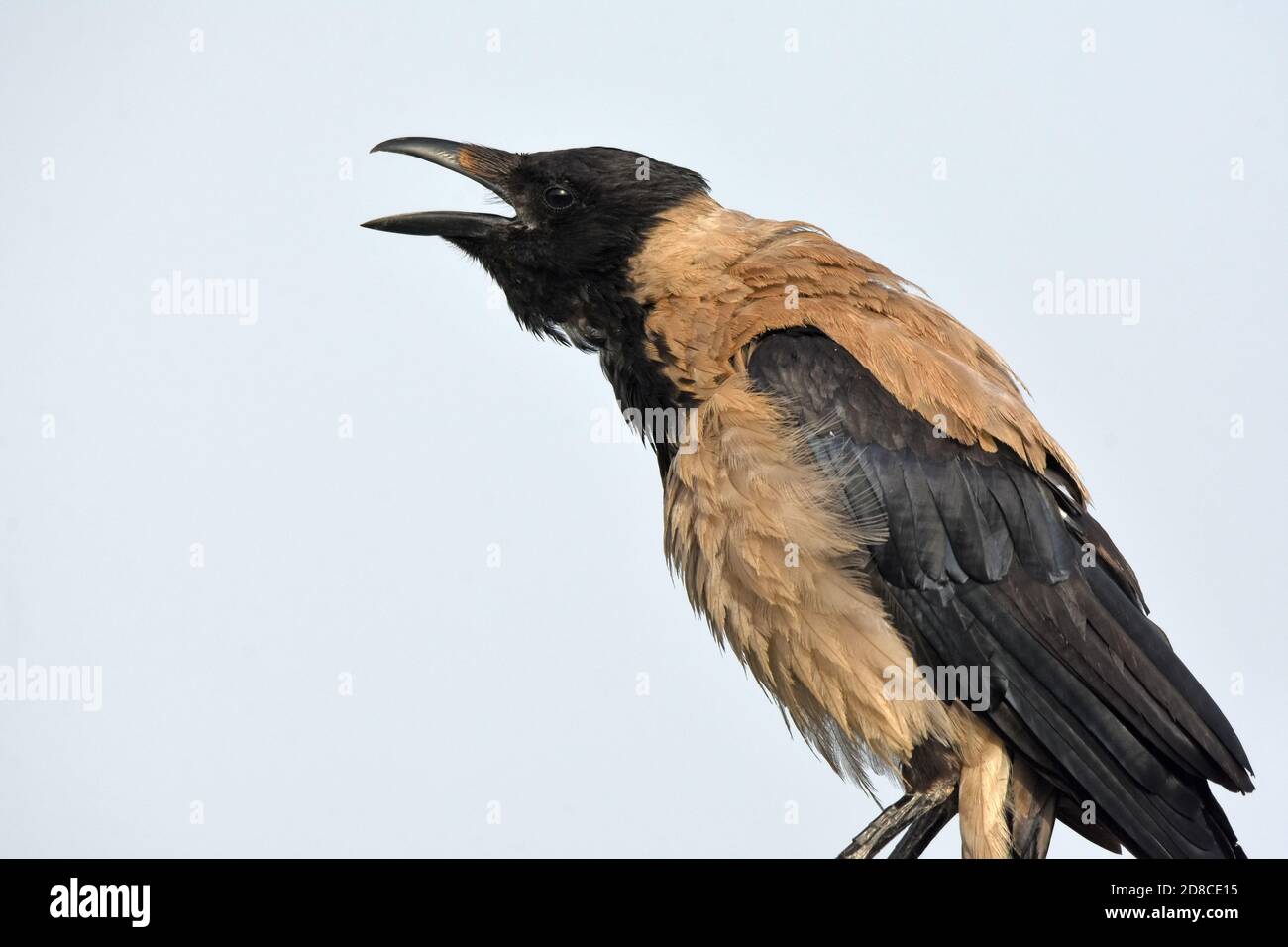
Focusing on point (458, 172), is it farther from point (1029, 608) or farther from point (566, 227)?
point (1029, 608)

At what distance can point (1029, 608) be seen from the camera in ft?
19.5

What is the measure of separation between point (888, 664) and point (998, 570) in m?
0.59

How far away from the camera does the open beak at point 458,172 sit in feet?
22.8

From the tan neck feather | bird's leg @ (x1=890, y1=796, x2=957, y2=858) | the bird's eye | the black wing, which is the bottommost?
bird's leg @ (x1=890, y1=796, x2=957, y2=858)

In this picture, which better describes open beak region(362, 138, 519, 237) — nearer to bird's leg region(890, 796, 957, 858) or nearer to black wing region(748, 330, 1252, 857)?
black wing region(748, 330, 1252, 857)

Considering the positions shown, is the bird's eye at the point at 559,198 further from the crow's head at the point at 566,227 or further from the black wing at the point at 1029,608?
the black wing at the point at 1029,608

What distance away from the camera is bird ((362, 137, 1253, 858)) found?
5836mm

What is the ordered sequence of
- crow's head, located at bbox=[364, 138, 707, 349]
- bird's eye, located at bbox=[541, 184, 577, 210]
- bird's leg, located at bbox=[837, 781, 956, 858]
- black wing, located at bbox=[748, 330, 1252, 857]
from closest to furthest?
black wing, located at bbox=[748, 330, 1252, 857]
bird's leg, located at bbox=[837, 781, 956, 858]
crow's head, located at bbox=[364, 138, 707, 349]
bird's eye, located at bbox=[541, 184, 577, 210]

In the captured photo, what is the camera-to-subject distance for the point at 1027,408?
635 centimetres

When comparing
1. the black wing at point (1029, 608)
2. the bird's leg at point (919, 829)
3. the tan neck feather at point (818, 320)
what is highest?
the tan neck feather at point (818, 320)

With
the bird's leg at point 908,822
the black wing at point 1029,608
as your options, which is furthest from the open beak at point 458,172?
the bird's leg at point 908,822

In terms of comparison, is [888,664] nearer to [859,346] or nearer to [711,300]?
[859,346]

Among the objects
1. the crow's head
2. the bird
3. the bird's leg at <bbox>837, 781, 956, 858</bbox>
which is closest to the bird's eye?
the crow's head
